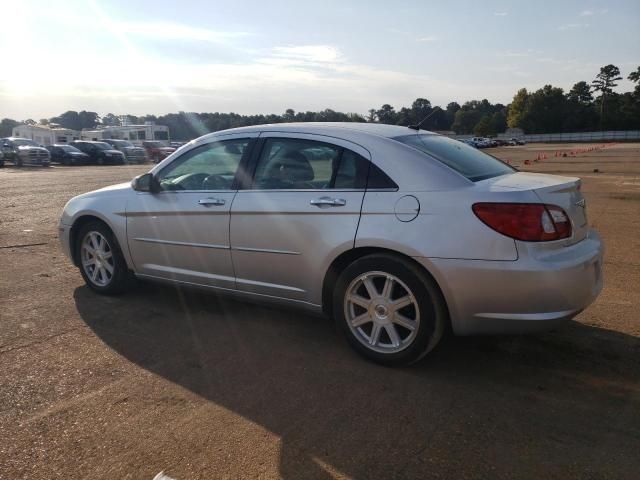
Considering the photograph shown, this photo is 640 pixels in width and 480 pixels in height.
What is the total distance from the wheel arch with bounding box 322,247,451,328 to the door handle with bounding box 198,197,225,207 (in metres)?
1.13

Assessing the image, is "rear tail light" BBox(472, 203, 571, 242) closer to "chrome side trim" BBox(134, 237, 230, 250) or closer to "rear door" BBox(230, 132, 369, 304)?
"rear door" BBox(230, 132, 369, 304)

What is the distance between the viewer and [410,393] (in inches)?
133

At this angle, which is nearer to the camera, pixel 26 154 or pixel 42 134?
pixel 26 154

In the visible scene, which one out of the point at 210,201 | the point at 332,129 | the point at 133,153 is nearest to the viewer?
the point at 332,129

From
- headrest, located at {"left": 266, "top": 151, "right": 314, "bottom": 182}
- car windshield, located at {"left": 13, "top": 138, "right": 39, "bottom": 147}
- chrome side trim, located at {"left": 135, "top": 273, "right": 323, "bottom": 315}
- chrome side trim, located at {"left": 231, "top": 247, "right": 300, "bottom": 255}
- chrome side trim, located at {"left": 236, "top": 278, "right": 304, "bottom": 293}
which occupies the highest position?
headrest, located at {"left": 266, "top": 151, "right": 314, "bottom": 182}

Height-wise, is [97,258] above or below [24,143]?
below

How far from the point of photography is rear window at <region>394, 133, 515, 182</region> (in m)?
3.84

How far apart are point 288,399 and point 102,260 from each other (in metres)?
2.92

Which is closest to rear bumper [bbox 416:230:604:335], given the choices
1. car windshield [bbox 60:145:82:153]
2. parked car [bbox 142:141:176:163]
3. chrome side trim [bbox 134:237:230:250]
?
chrome side trim [bbox 134:237:230:250]

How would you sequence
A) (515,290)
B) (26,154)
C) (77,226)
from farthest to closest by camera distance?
(26,154) < (77,226) < (515,290)

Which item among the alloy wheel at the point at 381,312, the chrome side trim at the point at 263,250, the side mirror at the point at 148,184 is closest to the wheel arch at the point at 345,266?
the alloy wheel at the point at 381,312

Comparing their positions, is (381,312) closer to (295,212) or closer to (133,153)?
(295,212)

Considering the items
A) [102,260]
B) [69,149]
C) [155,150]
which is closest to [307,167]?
[102,260]

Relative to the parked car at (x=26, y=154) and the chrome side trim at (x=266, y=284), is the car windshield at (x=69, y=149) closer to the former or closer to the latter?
the parked car at (x=26, y=154)
